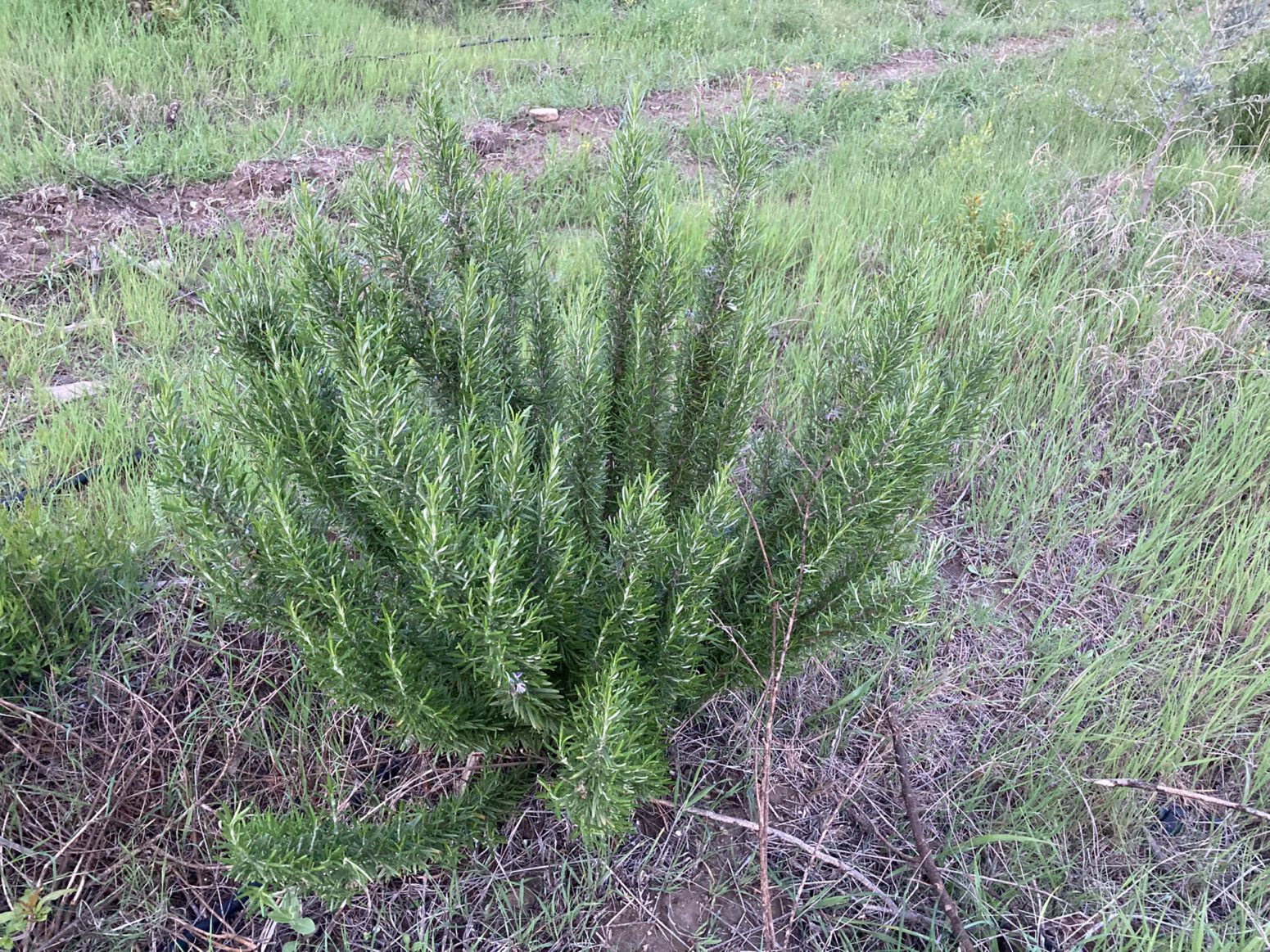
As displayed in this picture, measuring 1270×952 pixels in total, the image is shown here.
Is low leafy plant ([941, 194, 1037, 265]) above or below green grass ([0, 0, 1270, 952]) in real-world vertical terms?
above

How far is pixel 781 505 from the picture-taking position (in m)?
1.96

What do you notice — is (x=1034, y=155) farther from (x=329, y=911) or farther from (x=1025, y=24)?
(x=1025, y=24)

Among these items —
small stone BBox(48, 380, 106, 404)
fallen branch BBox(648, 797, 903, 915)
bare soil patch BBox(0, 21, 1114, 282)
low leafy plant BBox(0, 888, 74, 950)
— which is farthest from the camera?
bare soil patch BBox(0, 21, 1114, 282)

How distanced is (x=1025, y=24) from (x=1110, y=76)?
348 cm

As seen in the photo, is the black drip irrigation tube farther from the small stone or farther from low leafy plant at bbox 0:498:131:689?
the small stone

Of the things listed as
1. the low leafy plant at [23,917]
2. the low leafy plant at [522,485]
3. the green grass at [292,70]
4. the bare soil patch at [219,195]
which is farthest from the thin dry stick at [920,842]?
Answer: the green grass at [292,70]

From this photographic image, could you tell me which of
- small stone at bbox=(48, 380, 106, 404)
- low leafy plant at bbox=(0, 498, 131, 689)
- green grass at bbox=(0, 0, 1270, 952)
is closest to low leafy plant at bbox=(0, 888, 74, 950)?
green grass at bbox=(0, 0, 1270, 952)

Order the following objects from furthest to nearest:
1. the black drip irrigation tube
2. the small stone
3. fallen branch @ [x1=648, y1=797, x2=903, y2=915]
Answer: the small stone → the black drip irrigation tube → fallen branch @ [x1=648, y1=797, x2=903, y2=915]

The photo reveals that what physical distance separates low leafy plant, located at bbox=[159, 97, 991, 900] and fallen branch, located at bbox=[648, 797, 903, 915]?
17 cm

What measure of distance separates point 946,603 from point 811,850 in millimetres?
1105

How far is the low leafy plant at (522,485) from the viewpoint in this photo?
141cm

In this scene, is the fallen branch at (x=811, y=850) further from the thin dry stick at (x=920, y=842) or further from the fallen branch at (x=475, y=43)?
the fallen branch at (x=475, y=43)

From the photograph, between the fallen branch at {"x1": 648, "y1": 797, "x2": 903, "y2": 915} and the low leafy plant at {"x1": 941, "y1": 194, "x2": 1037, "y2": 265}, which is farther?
the low leafy plant at {"x1": 941, "y1": 194, "x2": 1037, "y2": 265}

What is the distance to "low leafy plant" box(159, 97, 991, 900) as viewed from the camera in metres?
1.41
